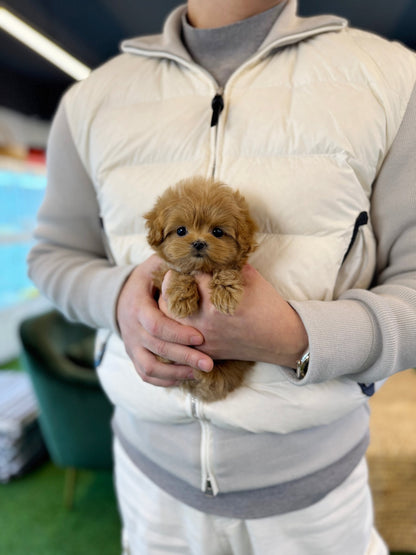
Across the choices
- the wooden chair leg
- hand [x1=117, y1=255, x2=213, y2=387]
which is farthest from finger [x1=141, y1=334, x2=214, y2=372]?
the wooden chair leg

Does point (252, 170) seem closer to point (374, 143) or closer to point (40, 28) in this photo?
point (374, 143)

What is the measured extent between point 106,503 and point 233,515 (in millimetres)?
1882

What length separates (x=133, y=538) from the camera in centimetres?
92

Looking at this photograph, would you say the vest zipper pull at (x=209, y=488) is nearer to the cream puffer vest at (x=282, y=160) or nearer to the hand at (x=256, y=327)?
the cream puffer vest at (x=282, y=160)

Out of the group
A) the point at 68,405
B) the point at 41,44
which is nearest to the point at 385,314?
the point at 68,405

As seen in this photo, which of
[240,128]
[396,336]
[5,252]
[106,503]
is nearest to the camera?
[396,336]

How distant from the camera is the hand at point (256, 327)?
688mm

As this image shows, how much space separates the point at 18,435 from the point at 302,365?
2332 mm

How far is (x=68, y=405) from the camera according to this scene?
Answer: 2062 millimetres

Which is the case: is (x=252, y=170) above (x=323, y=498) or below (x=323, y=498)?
above

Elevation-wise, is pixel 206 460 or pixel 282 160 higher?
pixel 282 160

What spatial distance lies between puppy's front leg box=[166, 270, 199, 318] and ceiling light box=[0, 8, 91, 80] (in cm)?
271

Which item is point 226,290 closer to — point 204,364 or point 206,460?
point 204,364

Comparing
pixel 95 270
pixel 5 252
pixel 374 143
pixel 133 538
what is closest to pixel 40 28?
pixel 5 252
